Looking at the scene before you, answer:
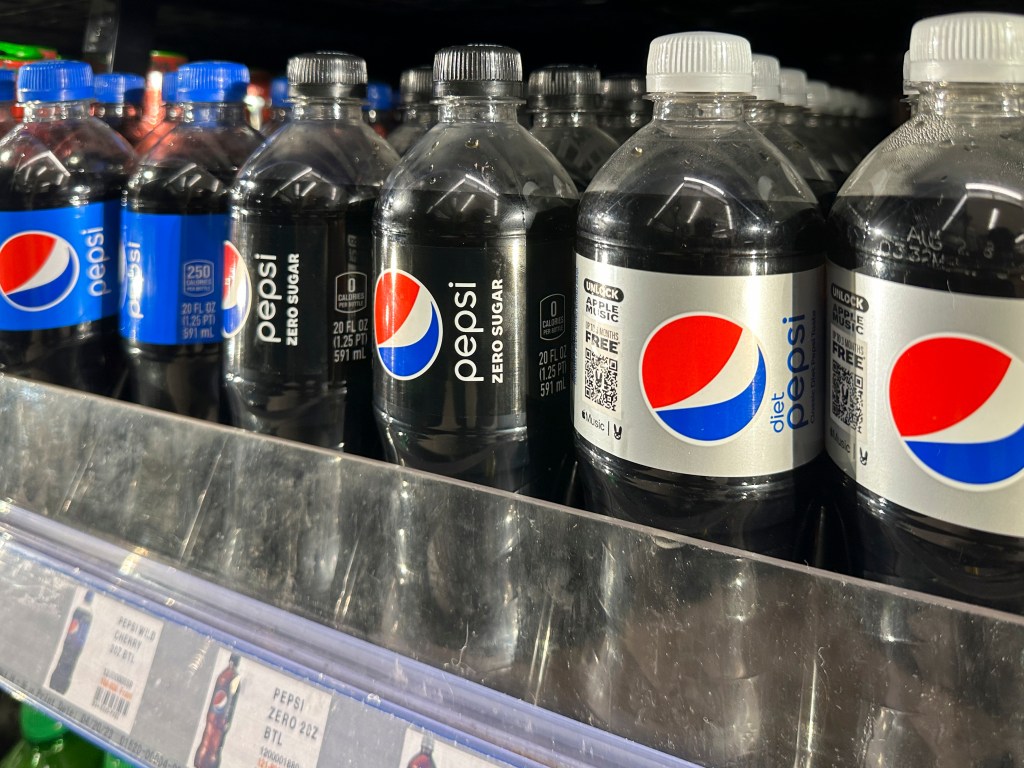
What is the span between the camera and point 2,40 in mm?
1528

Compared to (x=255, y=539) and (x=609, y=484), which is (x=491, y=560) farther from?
(x=255, y=539)

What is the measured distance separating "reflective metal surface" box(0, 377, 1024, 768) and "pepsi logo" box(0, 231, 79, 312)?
0.15 m

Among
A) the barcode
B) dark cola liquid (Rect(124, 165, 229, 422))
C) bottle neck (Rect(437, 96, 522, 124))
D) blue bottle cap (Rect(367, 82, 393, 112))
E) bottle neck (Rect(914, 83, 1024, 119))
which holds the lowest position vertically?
the barcode


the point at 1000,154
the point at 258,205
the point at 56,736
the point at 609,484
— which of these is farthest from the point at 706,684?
the point at 56,736

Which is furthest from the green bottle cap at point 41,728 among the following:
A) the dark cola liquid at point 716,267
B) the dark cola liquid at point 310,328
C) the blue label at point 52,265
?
the dark cola liquid at point 716,267

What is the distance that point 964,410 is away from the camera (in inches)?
21.1

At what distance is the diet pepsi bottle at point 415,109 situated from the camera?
1.10m

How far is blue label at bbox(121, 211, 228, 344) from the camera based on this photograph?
0.98 m

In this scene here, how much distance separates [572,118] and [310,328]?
430 millimetres

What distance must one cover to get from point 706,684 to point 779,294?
283 millimetres

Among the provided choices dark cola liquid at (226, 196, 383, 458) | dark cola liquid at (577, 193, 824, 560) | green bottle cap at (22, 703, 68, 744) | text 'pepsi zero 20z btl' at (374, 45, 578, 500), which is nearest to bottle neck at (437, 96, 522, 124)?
text 'pepsi zero 20z btl' at (374, 45, 578, 500)

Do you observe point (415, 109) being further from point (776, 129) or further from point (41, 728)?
point (41, 728)

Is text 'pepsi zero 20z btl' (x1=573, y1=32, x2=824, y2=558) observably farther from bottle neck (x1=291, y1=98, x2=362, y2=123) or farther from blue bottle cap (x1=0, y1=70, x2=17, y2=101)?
blue bottle cap (x1=0, y1=70, x2=17, y2=101)

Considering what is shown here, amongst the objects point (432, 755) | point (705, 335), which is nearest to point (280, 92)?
point (705, 335)
